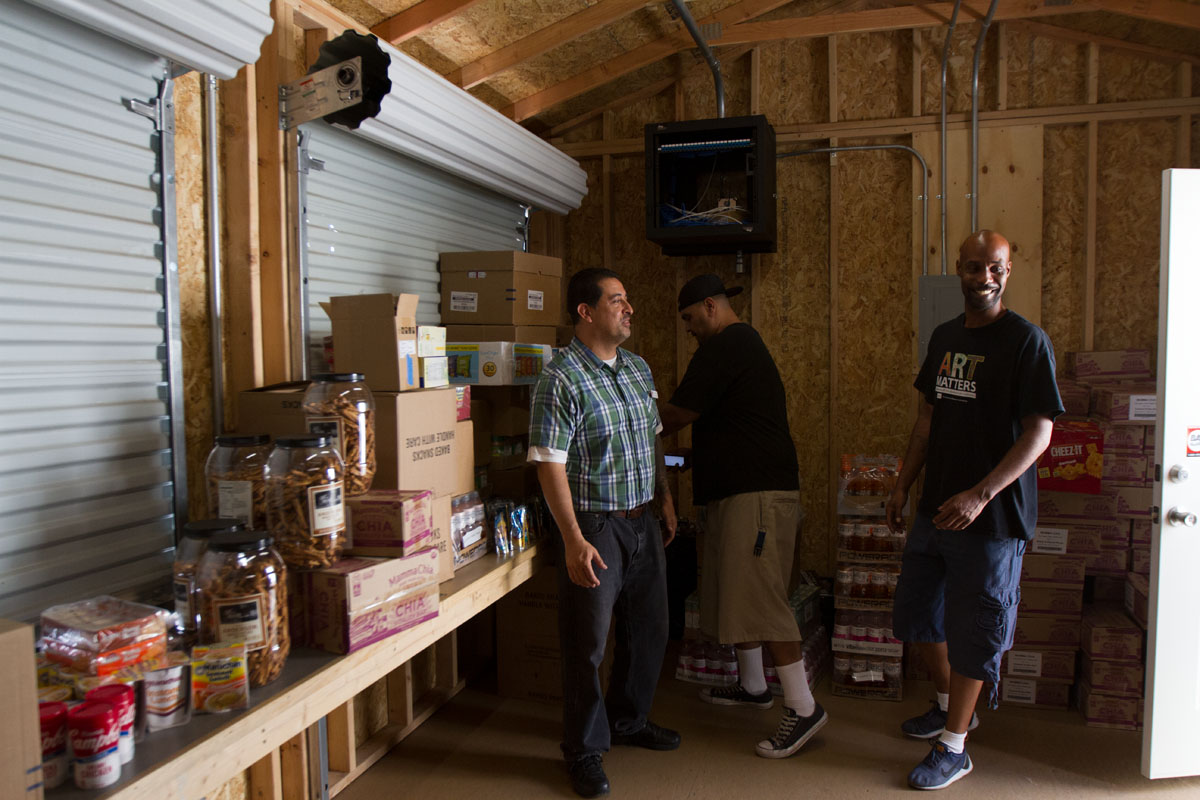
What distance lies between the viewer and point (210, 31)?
1805 mm

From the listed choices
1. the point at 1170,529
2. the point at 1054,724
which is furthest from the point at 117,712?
the point at 1054,724

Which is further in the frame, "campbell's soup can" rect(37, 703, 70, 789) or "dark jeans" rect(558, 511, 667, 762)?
"dark jeans" rect(558, 511, 667, 762)

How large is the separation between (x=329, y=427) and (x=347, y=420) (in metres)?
0.06

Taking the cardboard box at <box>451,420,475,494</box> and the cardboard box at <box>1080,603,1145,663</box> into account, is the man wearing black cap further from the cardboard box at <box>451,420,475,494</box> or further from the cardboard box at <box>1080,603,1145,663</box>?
the cardboard box at <box>1080,603,1145,663</box>

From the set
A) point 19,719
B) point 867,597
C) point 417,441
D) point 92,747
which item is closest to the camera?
point 19,719

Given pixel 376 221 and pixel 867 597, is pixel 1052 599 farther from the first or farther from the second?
pixel 376 221

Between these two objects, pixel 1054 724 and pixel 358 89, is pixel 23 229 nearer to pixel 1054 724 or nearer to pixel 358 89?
pixel 358 89

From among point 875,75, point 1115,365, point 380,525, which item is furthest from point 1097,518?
point 380,525

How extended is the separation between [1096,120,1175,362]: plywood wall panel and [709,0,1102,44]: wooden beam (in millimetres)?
664

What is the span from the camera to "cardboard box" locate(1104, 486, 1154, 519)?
3318 mm

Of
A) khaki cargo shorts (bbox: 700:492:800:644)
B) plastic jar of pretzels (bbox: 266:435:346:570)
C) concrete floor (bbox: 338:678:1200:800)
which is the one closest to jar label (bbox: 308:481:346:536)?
plastic jar of pretzels (bbox: 266:435:346:570)

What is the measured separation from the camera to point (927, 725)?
3.06 metres

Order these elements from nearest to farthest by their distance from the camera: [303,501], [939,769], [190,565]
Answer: [190,565] < [303,501] < [939,769]

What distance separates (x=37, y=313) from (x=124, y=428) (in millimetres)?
335
